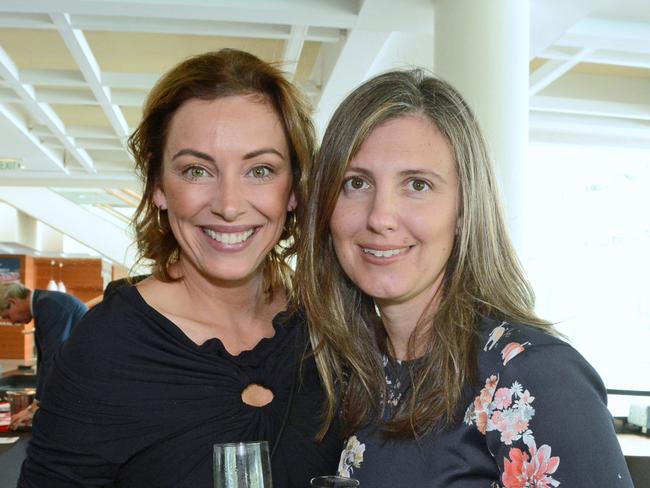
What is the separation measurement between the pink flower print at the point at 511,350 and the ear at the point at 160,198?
81 cm

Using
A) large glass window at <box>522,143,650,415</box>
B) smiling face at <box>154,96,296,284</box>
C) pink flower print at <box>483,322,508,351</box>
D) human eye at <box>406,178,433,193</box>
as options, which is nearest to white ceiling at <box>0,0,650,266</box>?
large glass window at <box>522,143,650,415</box>

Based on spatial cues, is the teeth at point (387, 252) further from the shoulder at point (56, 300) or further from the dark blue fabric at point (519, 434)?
the shoulder at point (56, 300)

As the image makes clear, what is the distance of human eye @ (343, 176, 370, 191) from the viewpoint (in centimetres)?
143

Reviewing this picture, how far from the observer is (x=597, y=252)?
5.77m

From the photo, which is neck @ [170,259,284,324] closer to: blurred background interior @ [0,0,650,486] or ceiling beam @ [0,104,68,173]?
blurred background interior @ [0,0,650,486]

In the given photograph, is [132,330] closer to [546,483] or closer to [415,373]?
[415,373]

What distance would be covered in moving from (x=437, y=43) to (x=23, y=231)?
47.6 feet

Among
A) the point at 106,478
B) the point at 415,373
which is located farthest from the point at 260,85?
the point at 106,478

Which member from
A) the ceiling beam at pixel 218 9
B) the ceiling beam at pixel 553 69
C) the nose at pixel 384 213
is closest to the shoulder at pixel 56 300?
the ceiling beam at pixel 218 9

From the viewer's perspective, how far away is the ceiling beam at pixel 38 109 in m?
5.72

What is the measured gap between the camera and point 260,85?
65.1 inches

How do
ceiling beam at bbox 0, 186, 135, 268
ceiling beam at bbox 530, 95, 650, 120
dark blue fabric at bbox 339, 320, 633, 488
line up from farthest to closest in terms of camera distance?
ceiling beam at bbox 0, 186, 135, 268, ceiling beam at bbox 530, 95, 650, 120, dark blue fabric at bbox 339, 320, 633, 488

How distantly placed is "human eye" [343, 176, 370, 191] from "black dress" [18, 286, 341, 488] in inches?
17.0

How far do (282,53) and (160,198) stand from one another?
161 inches
